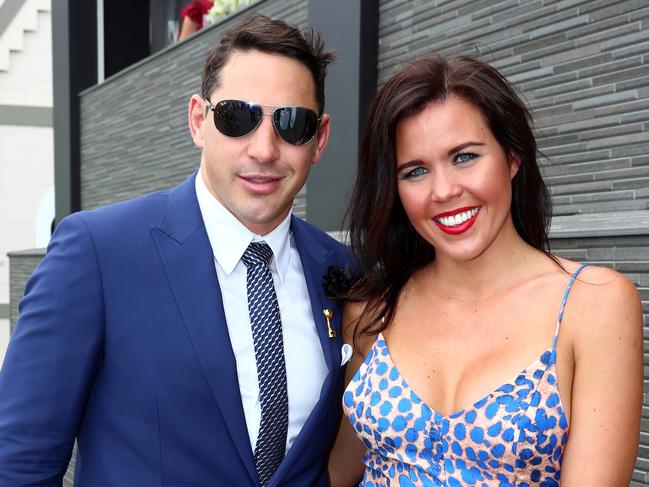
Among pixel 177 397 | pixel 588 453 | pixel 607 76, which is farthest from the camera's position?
pixel 607 76

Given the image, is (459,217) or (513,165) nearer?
(459,217)

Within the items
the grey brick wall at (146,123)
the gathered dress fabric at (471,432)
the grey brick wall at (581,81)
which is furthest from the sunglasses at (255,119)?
the grey brick wall at (146,123)

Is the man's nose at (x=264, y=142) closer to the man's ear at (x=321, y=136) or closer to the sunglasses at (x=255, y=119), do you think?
the sunglasses at (x=255, y=119)

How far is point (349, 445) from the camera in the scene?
265 cm

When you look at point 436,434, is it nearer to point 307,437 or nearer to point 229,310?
point 307,437

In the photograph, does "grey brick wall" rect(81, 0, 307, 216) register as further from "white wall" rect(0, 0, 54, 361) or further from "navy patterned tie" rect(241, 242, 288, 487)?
"white wall" rect(0, 0, 54, 361)

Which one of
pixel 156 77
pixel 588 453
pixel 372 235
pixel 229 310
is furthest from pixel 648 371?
pixel 156 77

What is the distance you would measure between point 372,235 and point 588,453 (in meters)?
0.98

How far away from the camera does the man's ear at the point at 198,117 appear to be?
8.11 ft

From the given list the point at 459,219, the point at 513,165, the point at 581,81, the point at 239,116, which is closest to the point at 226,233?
the point at 239,116

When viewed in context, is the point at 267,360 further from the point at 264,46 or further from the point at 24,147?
the point at 24,147

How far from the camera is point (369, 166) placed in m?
2.49

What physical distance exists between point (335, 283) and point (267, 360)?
1.32 ft

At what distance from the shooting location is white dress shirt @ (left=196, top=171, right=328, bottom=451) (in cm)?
225
